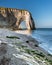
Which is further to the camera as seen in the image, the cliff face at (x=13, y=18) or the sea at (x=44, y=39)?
the cliff face at (x=13, y=18)

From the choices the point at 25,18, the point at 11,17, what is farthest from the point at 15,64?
the point at 25,18

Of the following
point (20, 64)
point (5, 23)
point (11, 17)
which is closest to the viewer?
point (20, 64)

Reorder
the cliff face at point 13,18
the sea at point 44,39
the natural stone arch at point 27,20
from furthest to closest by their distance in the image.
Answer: the natural stone arch at point 27,20 < the cliff face at point 13,18 < the sea at point 44,39

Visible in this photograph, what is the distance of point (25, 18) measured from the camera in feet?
289

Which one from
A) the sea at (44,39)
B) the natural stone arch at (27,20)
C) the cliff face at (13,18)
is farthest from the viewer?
the natural stone arch at (27,20)

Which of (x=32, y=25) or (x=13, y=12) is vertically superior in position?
(x=13, y=12)

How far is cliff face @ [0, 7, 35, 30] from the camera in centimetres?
7656

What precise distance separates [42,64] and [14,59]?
1.18 metres

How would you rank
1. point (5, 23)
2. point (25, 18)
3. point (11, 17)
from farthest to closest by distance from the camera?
point (25, 18) → point (11, 17) → point (5, 23)

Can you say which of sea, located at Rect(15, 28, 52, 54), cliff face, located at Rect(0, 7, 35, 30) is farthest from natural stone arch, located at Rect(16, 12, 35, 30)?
sea, located at Rect(15, 28, 52, 54)

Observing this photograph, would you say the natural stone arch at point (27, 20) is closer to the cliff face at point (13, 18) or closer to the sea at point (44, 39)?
the cliff face at point (13, 18)

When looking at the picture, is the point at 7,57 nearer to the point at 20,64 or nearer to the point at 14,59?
the point at 14,59

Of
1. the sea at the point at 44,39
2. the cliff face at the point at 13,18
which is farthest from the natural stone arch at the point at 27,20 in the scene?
the sea at the point at 44,39

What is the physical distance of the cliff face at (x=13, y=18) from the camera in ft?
251
